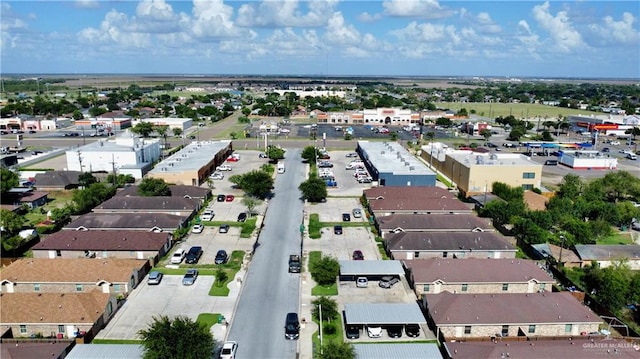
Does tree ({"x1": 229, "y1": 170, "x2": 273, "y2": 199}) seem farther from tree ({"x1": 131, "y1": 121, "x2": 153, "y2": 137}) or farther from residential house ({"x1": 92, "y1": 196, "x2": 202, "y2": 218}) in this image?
tree ({"x1": 131, "y1": 121, "x2": 153, "y2": 137})

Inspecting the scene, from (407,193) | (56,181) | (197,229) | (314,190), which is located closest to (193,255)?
(197,229)

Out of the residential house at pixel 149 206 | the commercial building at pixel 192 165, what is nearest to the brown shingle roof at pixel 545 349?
the residential house at pixel 149 206

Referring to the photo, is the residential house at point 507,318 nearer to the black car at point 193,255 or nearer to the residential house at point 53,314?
the black car at point 193,255

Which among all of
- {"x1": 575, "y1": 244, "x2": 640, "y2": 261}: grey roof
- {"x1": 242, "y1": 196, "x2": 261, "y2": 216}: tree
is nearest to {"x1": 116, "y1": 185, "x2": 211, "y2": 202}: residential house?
{"x1": 242, "y1": 196, "x2": 261, "y2": 216}: tree

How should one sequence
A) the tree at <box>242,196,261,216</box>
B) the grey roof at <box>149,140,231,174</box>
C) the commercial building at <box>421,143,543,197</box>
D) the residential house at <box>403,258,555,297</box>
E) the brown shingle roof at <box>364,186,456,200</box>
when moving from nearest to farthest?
the residential house at <box>403,258,555,297</box> < the tree at <box>242,196,261,216</box> < the brown shingle roof at <box>364,186,456,200</box> < the commercial building at <box>421,143,543,197</box> < the grey roof at <box>149,140,231,174</box>

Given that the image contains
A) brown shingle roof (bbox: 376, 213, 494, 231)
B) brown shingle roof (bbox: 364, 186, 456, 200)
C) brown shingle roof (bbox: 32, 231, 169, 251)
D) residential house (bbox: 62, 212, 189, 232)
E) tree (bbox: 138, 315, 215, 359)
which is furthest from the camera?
brown shingle roof (bbox: 364, 186, 456, 200)

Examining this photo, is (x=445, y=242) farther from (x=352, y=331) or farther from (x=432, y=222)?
(x=352, y=331)
